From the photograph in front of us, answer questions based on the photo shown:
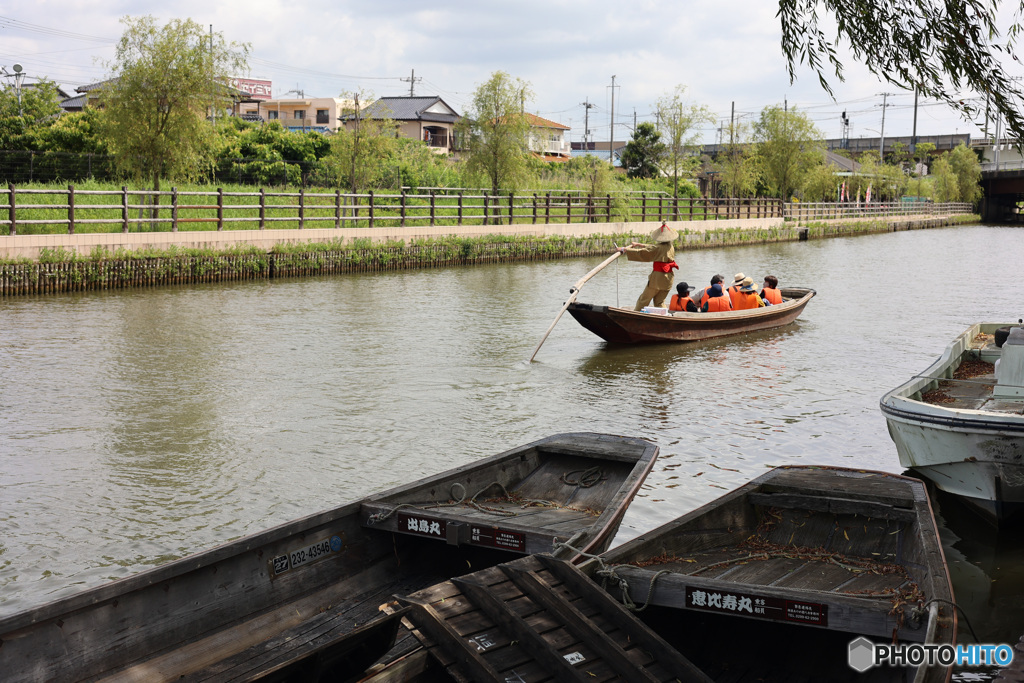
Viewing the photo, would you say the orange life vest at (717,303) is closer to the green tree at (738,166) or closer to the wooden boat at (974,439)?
the wooden boat at (974,439)

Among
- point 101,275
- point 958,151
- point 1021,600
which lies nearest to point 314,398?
point 1021,600

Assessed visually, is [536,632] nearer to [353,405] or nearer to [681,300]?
[353,405]

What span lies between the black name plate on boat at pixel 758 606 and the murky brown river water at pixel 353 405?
6.90 ft

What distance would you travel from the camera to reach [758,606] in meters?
4.25

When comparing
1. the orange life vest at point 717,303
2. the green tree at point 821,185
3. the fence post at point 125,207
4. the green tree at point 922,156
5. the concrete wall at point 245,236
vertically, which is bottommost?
the orange life vest at point 717,303

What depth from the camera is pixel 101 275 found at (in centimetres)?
1953

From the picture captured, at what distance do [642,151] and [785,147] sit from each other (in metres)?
8.27

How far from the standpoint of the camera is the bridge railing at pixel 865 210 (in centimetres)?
5138

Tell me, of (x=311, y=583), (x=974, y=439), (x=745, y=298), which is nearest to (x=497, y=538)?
(x=311, y=583)

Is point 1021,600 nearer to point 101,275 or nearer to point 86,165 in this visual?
point 101,275

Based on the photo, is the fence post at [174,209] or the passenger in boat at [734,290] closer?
the passenger in boat at [734,290]

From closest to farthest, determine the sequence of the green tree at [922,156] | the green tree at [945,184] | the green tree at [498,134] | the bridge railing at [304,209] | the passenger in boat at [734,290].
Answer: the passenger in boat at [734,290]
the bridge railing at [304,209]
the green tree at [498,134]
the green tree at [945,184]
the green tree at [922,156]

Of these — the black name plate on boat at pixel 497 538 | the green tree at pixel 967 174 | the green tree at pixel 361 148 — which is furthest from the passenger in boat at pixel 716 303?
the green tree at pixel 967 174

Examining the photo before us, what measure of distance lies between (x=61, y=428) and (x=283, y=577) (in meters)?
5.73
